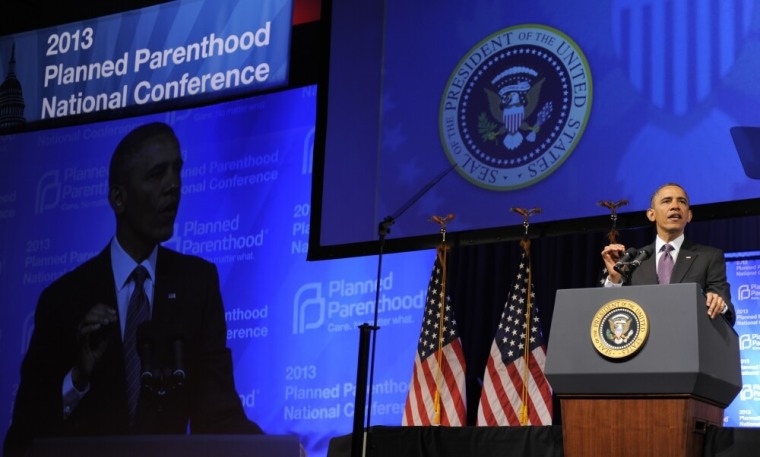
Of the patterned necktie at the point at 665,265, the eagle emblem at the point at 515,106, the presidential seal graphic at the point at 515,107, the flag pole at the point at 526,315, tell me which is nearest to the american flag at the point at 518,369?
the flag pole at the point at 526,315

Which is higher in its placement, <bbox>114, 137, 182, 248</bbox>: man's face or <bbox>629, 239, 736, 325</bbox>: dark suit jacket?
<bbox>114, 137, 182, 248</bbox>: man's face

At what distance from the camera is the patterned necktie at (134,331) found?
26.4 feet

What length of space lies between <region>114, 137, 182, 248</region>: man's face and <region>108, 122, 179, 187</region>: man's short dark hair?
5 centimetres

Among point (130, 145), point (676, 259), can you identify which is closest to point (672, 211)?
point (676, 259)

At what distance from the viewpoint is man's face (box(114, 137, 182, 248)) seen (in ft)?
27.7

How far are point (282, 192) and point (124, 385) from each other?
6.17ft

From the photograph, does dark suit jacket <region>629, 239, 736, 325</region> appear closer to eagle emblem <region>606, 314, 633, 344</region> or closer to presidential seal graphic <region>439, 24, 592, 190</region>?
eagle emblem <region>606, 314, 633, 344</region>

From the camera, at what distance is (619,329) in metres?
3.62

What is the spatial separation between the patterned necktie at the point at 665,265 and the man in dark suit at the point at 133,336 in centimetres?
408

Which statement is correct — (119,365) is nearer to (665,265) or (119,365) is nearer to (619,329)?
(665,265)

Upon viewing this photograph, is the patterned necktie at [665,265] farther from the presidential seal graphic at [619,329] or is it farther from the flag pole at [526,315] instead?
the flag pole at [526,315]

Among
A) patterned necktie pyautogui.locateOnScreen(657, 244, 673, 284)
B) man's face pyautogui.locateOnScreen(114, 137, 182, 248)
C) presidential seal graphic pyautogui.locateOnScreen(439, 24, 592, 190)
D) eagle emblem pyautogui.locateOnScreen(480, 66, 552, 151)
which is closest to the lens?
patterned necktie pyautogui.locateOnScreen(657, 244, 673, 284)

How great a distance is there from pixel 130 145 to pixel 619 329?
19.4ft

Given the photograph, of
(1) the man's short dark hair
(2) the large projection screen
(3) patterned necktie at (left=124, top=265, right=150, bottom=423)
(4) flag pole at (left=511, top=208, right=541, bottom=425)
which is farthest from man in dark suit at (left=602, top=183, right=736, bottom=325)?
(1) the man's short dark hair
